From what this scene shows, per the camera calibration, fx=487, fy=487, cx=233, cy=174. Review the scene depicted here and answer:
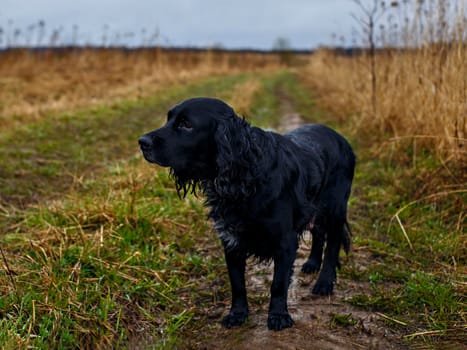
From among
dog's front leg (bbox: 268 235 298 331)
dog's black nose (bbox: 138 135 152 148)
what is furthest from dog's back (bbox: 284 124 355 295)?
dog's black nose (bbox: 138 135 152 148)

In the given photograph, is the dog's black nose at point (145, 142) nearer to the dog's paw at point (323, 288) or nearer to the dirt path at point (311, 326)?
the dirt path at point (311, 326)

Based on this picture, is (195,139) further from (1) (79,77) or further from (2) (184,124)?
(1) (79,77)

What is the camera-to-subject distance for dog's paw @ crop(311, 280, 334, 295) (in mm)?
3164

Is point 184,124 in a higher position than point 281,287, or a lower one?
higher

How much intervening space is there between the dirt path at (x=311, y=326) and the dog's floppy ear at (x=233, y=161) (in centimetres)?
78

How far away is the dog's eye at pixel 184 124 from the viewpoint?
257cm

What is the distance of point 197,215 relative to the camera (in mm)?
4520

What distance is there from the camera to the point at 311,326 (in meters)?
2.73

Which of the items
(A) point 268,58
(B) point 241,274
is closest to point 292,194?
(B) point 241,274

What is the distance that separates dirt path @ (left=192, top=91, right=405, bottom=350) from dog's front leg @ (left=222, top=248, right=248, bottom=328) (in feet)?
0.17

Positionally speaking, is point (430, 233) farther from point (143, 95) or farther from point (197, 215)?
point (143, 95)

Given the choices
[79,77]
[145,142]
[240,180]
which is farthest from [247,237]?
[79,77]

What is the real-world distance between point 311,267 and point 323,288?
0.40 meters

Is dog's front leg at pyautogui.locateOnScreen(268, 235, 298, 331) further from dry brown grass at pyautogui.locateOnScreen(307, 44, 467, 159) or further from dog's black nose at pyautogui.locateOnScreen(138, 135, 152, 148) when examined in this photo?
dry brown grass at pyautogui.locateOnScreen(307, 44, 467, 159)
